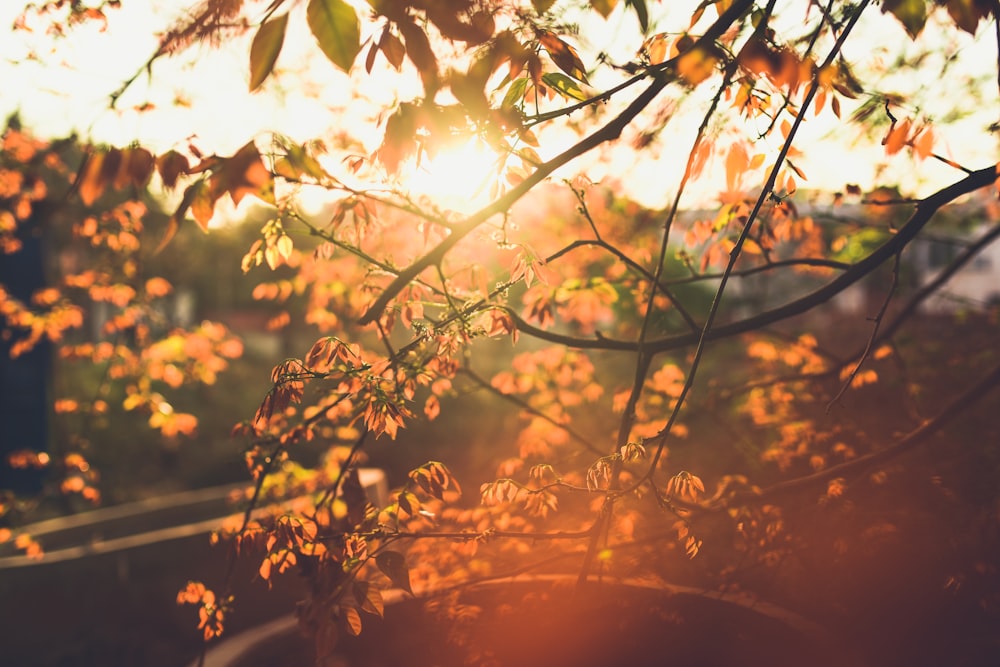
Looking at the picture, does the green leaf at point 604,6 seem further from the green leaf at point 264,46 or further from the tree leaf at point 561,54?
the green leaf at point 264,46

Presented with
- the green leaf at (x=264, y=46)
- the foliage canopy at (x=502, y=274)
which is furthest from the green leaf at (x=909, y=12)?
the green leaf at (x=264, y=46)

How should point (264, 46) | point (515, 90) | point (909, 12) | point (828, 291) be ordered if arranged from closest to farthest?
point (264, 46)
point (909, 12)
point (515, 90)
point (828, 291)

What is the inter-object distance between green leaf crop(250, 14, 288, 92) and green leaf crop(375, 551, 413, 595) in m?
1.28

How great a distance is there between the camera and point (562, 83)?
1.83m

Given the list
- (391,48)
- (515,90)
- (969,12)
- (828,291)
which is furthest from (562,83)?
(828,291)

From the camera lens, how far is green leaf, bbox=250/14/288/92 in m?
1.02

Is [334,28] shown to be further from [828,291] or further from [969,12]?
[828,291]

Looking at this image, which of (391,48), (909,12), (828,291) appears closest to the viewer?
(391,48)

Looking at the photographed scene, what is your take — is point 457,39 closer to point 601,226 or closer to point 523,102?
point 523,102

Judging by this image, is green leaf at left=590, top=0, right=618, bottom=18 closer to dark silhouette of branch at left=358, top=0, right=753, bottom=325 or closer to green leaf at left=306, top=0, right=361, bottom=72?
dark silhouette of branch at left=358, top=0, right=753, bottom=325

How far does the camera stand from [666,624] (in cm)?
228

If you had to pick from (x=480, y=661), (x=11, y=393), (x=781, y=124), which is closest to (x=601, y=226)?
(x=781, y=124)

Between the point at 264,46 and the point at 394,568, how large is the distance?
137 cm

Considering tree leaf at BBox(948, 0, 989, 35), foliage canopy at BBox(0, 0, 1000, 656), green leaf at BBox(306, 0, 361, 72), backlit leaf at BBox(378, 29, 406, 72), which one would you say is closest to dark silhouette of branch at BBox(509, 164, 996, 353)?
foliage canopy at BBox(0, 0, 1000, 656)
